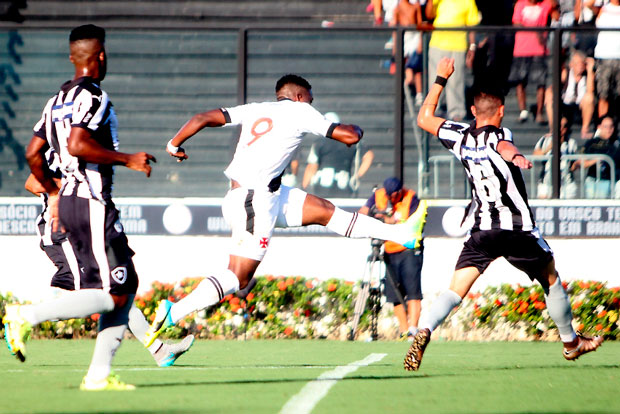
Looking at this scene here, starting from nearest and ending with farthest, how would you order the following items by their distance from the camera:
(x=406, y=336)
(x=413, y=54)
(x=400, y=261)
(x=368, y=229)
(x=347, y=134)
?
(x=347, y=134) < (x=368, y=229) < (x=406, y=336) < (x=400, y=261) < (x=413, y=54)

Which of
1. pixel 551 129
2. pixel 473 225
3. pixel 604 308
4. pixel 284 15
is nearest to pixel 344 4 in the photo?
pixel 284 15

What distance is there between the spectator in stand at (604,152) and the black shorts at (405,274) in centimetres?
288

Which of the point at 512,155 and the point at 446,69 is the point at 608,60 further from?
the point at 512,155

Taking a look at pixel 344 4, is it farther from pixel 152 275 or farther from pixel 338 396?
pixel 338 396

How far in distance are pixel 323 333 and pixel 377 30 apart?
443 cm

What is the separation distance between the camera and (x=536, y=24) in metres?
16.6

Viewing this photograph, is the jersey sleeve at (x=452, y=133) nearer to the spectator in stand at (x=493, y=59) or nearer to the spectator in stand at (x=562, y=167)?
the spectator in stand at (x=493, y=59)

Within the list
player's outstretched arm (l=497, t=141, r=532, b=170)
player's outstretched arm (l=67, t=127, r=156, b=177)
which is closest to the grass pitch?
player's outstretched arm (l=67, t=127, r=156, b=177)

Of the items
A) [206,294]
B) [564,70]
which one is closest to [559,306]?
[206,294]

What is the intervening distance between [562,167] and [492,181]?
7.62 metres

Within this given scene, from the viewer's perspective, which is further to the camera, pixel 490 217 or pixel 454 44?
pixel 454 44

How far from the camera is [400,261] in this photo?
593 inches

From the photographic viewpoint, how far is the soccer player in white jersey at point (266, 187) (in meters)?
8.48

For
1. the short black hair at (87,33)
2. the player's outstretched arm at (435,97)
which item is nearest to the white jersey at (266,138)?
the player's outstretched arm at (435,97)
